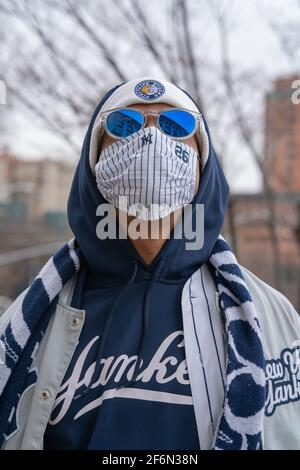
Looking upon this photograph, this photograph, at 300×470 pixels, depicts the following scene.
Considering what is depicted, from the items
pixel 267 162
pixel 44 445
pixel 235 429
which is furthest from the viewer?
pixel 267 162

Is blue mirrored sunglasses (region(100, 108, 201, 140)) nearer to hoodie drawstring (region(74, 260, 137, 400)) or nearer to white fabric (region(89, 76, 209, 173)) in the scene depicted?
white fabric (region(89, 76, 209, 173))

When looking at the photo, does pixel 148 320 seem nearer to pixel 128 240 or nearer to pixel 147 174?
pixel 128 240

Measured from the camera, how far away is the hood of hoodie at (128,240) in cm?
149

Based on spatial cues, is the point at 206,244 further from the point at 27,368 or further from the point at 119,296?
the point at 27,368

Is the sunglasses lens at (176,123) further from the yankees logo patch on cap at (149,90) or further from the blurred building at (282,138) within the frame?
the blurred building at (282,138)

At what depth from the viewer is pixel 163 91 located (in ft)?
5.07

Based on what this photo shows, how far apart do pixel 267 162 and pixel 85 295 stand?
17.8 ft

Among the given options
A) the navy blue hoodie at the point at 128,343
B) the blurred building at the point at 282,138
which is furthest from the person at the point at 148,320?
the blurred building at the point at 282,138

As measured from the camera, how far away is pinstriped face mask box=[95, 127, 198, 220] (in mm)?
1422

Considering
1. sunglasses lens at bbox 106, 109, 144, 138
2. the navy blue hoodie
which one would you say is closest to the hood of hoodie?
the navy blue hoodie

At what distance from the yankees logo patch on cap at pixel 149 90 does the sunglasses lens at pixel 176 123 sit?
72 millimetres

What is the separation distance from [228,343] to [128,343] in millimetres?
285

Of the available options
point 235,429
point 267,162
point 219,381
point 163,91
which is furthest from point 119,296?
point 267,162
